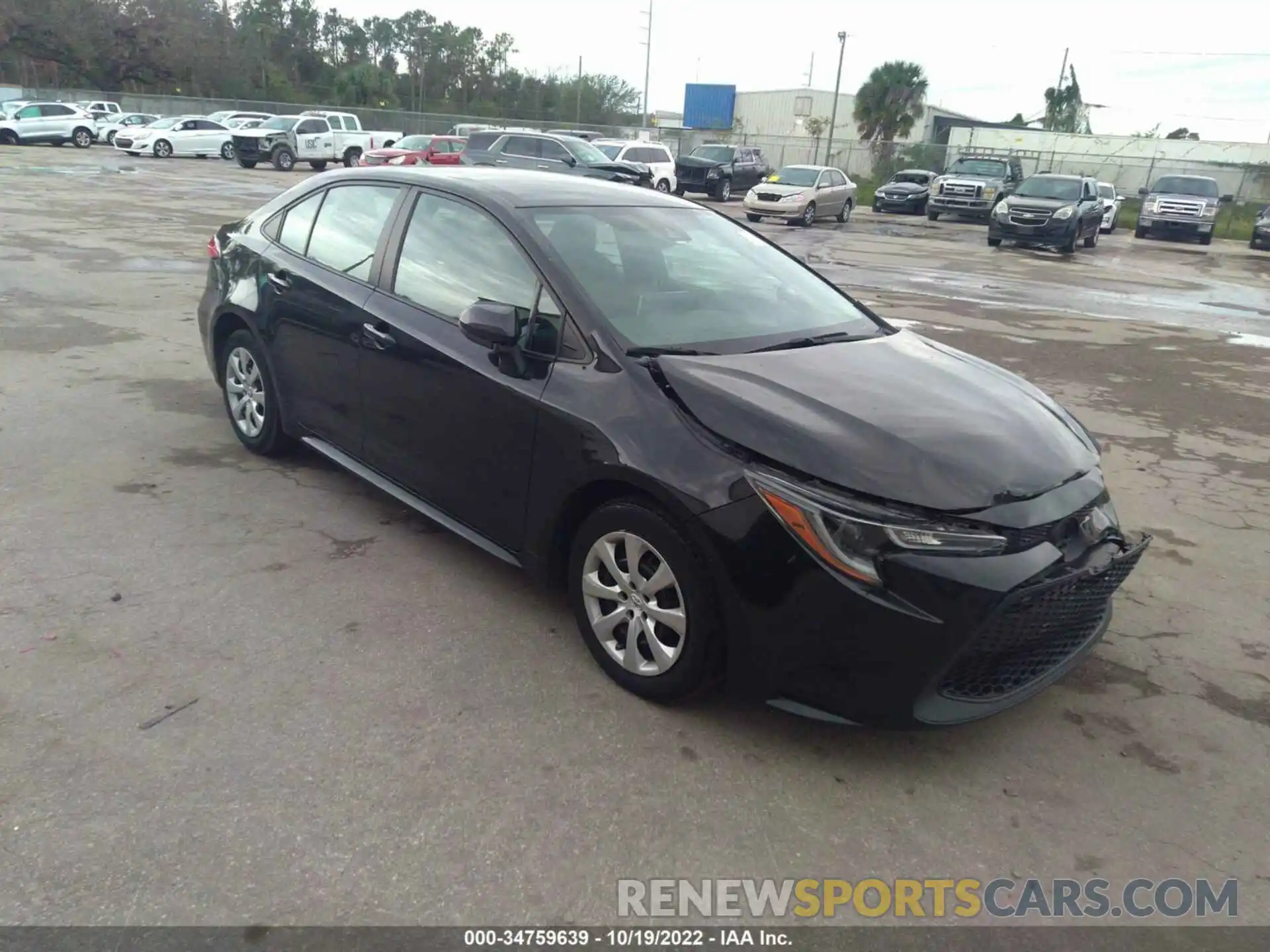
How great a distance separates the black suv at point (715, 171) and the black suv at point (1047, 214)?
11277 mm

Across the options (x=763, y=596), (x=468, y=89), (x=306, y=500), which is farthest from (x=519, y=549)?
(x=468, y=89)

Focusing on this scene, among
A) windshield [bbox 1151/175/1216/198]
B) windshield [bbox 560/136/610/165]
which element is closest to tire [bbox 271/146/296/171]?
windshield [bbox 560/136/610/165]

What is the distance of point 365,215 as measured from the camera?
14.8ft

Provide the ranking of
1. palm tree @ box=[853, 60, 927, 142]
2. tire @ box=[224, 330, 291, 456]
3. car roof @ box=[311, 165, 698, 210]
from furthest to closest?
palm tree @ box=[853, 60, 927, 142], tire @ box=[224, 330, 291, 456], car roof @ box=[311, 165, 698, 210]

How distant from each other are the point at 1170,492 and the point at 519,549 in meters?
4.11

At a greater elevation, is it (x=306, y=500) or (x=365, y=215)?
(x=365, y=215)

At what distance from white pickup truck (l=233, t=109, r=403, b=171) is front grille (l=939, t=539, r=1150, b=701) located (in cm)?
3573

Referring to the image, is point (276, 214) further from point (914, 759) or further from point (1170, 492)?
point (1170, 492)

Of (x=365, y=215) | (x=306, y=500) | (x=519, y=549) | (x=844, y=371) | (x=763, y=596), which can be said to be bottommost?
(x=306, y=500)

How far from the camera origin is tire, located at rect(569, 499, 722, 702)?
2.97 m

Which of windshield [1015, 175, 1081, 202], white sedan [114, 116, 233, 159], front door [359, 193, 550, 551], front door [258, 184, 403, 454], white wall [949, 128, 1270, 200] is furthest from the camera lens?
white wall [949, 128, 1270, 200]

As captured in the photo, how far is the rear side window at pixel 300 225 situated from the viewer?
486cm

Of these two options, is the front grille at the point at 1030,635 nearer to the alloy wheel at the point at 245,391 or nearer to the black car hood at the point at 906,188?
the alloy wheel at the point at 245,391

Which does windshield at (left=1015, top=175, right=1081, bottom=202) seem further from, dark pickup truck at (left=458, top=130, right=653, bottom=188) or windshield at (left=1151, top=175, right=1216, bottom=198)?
dark pickup truck at (left=458, top=130, right=653, bottom=188)
